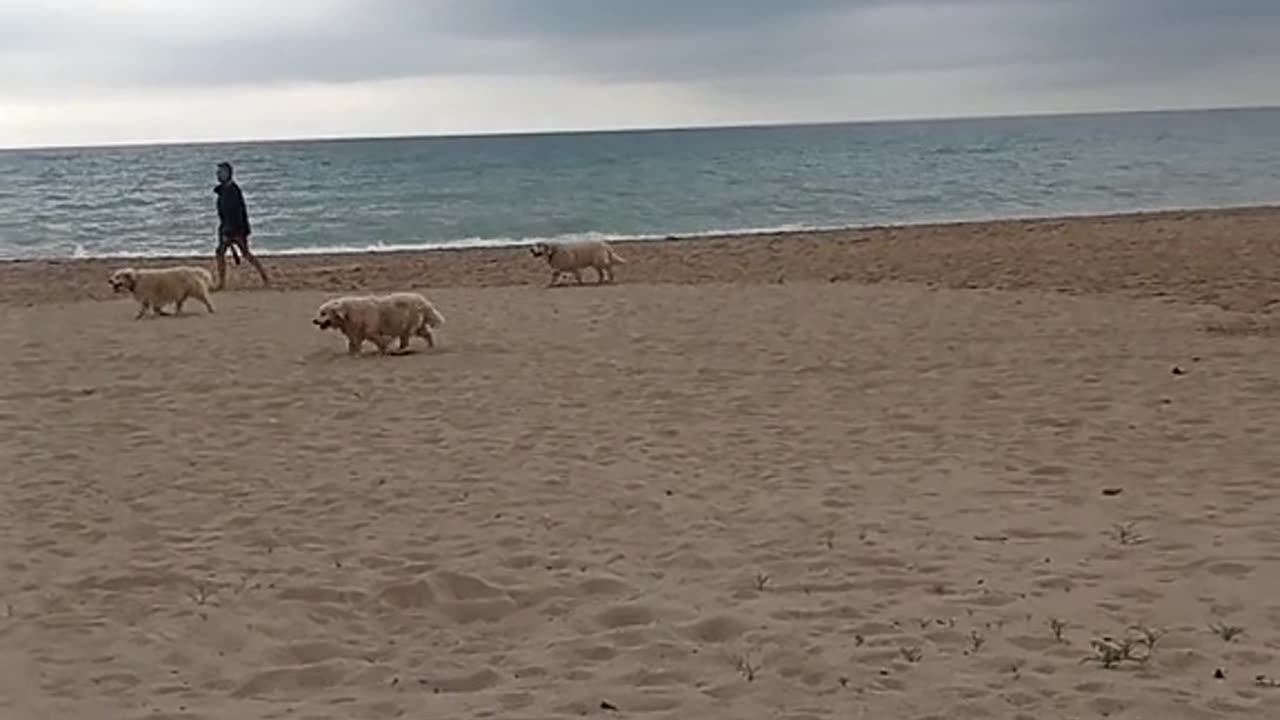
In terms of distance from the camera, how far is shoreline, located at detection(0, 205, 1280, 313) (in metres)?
17.6

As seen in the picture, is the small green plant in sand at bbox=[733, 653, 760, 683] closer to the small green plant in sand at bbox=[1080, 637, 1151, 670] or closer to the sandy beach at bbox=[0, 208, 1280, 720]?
the sandy beach at bbox=[0, 208, 1280, 720]

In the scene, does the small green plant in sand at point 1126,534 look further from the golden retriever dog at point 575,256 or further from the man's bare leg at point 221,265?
the man's bare leg at point 221,265

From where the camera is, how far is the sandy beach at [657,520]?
4.91 meters

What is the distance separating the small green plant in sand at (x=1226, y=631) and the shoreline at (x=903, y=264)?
406 inches

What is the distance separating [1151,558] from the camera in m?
6.10

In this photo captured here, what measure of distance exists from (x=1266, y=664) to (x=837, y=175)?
62664 mm

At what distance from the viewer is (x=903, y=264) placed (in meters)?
21.2

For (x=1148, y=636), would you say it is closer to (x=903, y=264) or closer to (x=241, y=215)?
(x=241, y=215)

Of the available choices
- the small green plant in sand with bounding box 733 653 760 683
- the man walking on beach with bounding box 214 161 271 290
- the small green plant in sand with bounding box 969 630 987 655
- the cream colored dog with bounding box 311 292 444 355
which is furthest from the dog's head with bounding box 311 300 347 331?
the small green plant in sand with bounding box 969 630 987 655

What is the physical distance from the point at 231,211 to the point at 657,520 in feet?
42.0

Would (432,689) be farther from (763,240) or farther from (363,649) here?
(763,240)

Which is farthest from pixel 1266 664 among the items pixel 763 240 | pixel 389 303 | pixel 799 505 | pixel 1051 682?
pixel 763 240

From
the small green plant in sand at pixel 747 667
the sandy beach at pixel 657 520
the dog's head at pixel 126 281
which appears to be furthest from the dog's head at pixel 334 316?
the small green plant in sand at pixel 747 667

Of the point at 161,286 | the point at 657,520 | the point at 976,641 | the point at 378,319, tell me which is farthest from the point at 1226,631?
the point at 161,286
